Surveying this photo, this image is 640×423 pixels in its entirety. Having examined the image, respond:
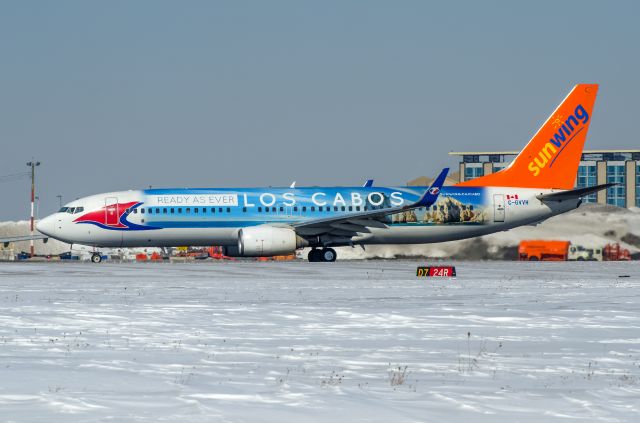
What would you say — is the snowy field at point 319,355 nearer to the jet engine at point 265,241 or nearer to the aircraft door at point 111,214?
the jet engine at point 265,241

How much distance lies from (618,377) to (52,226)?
40479mm

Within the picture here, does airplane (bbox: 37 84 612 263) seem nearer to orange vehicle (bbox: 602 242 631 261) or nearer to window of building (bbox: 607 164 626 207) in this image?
orange vehicle (bbox: 602 242 631 261)

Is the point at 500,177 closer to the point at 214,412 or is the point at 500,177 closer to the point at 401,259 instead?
the point at 401,259

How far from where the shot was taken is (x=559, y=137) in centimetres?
5281

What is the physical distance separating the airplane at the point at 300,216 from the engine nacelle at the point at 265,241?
0.04 m

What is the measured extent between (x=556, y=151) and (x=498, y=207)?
16.0 feet

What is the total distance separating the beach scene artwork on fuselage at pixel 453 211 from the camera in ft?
161

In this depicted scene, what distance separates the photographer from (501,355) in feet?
45.4

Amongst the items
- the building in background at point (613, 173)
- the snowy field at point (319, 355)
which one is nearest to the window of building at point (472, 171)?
the building in background at point (613, 173)

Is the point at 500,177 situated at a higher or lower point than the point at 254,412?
higher

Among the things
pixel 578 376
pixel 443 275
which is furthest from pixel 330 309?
pixel 443 275

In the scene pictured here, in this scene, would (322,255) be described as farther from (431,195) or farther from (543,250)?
(543,250)

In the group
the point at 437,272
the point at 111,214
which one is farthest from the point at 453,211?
the point at 111,214

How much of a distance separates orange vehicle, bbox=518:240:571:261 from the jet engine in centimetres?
1476
